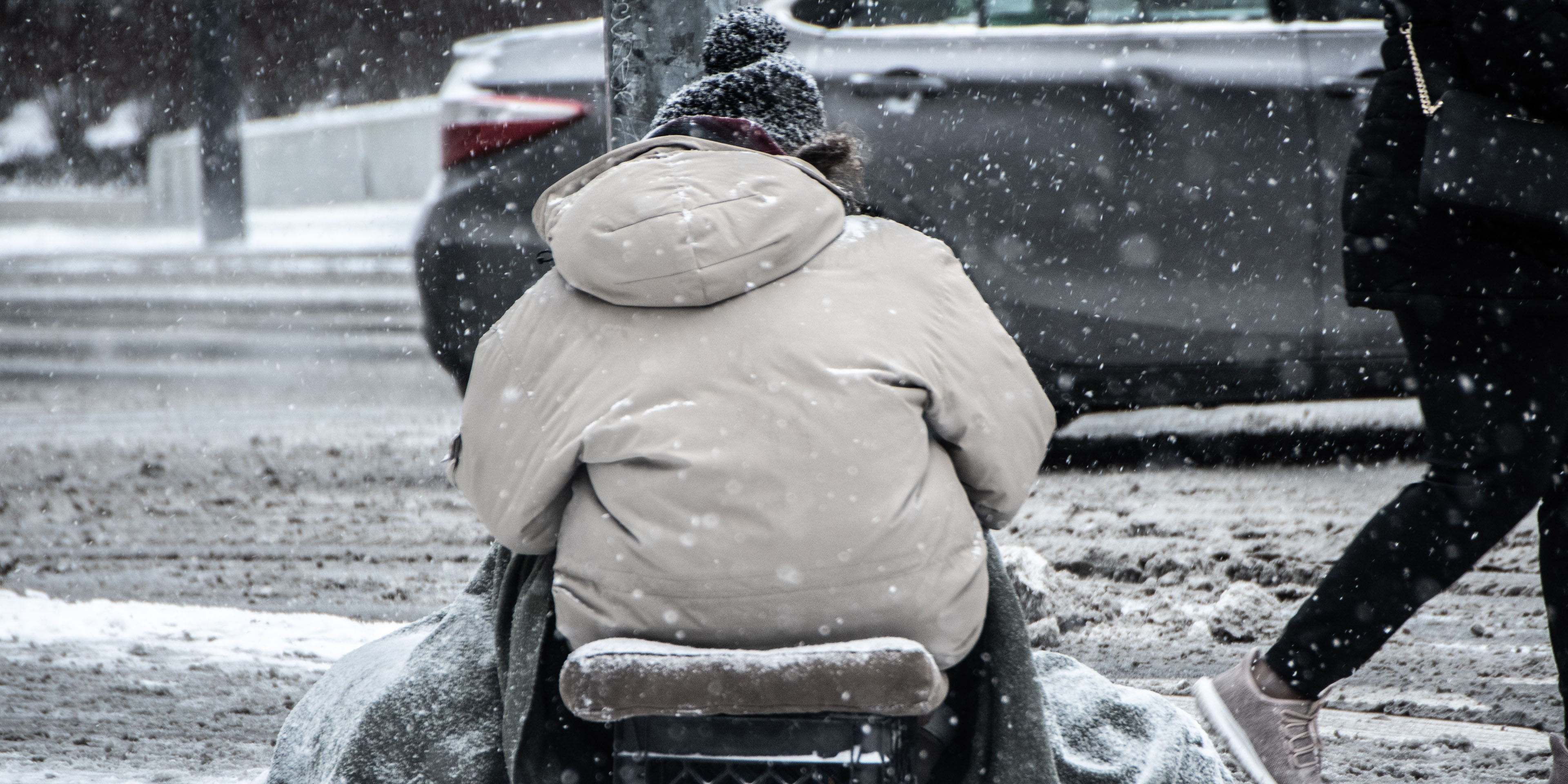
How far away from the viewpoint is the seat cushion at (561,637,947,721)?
5.45 ft

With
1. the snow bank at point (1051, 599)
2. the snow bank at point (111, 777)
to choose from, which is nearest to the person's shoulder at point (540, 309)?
the snow bank at point (111, 777)

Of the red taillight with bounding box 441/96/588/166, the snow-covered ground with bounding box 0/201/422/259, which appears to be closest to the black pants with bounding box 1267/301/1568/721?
→ the red taillight with bounding box 441/96/588/166

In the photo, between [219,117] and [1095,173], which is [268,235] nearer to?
[219,117]

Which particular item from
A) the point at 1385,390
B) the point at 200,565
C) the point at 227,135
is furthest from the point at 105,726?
the point at 227,135

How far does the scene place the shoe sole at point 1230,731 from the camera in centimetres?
264

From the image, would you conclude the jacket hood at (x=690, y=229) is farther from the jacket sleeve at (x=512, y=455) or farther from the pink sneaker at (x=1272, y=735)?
the pink sneaker at (x=1272, y=735)

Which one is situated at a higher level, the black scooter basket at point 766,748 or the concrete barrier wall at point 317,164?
the black scooter basket at point 766,748

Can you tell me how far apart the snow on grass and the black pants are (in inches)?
84.0

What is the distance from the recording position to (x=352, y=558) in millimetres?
4723

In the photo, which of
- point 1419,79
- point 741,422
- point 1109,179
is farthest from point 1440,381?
point 1109,179

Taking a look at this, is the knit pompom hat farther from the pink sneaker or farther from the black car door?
the black car door

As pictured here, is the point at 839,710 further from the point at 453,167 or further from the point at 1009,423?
the point at 453,167

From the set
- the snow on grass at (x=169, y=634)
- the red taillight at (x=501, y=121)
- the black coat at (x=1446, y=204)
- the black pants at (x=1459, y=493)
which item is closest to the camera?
the black coat at (x=1446, y=204)

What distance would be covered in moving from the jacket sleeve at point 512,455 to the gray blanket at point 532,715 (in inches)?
4.8
